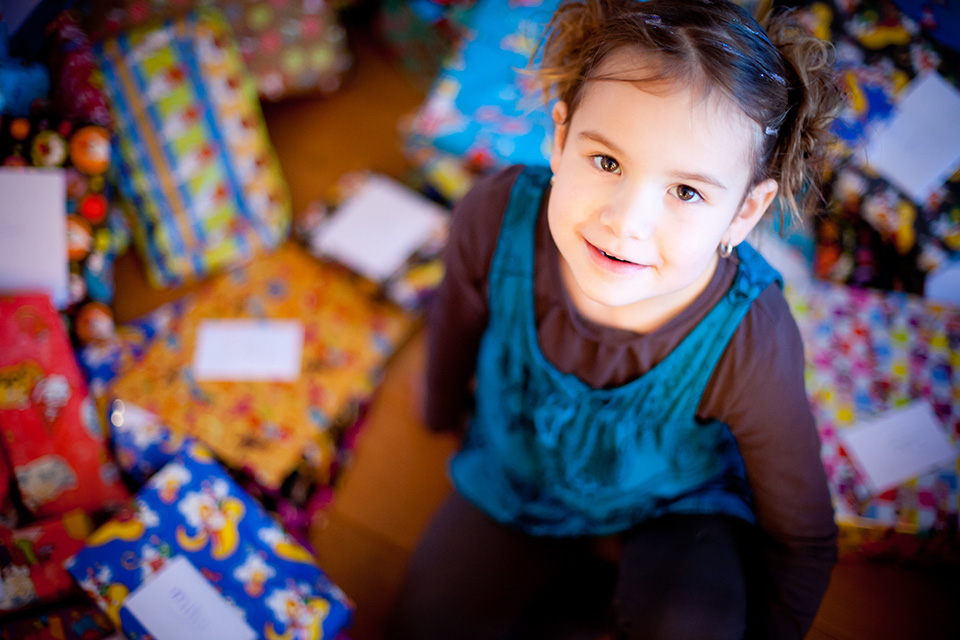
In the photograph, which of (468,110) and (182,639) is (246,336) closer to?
(182,639)

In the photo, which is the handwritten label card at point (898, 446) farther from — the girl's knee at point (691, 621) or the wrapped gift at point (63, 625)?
the wrapped gift at point (63, 625)

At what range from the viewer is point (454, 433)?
118cm

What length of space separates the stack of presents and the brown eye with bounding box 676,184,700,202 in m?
0.26

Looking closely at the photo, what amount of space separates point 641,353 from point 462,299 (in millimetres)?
264

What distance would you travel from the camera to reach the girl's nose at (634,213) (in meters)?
0.55

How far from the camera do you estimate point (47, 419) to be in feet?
3.03

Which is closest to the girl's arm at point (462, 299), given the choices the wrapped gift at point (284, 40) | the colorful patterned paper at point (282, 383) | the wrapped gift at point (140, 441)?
the colorful patterned paper at point (282, 383)

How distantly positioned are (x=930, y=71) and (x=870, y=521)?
0.73 meters

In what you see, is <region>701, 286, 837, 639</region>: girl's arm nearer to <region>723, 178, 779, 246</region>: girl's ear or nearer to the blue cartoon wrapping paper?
<region>723, 178, 779, 246</region>: girl's ear

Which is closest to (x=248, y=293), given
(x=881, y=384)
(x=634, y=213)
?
(x=634, y=213)

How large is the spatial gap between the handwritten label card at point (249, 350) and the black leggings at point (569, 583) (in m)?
0.42

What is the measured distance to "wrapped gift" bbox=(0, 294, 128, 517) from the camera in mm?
901

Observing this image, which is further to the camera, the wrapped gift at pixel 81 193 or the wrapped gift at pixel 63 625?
the wrapped gift at pixel 81 193

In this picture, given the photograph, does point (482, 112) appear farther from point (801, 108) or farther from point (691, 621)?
point (691, 621)
